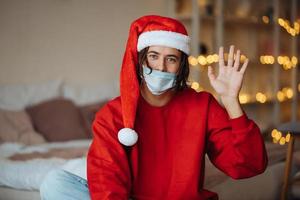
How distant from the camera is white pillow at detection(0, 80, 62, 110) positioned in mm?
3404

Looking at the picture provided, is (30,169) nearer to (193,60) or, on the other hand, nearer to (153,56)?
(153,56)

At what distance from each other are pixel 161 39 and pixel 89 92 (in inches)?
88.4

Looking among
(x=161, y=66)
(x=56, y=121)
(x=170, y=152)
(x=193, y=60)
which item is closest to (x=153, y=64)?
(x=161, y=66)

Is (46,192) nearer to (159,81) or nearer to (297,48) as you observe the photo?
(159,81)

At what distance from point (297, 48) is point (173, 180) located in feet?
13.0

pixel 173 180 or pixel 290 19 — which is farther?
pixel 290 19

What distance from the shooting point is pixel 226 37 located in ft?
15.7

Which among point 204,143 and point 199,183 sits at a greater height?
point 204,143

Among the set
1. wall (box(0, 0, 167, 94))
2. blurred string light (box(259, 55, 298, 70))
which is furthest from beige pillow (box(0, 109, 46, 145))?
blurred string light (box(259, 55, 298, 70))

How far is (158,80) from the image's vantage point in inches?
64.1

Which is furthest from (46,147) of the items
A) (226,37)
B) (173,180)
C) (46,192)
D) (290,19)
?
(290,19)

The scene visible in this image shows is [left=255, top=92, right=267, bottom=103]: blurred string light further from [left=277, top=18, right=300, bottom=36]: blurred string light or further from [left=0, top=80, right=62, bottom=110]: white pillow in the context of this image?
[left=0, top=80, right=62, bottom=110]: white pillow

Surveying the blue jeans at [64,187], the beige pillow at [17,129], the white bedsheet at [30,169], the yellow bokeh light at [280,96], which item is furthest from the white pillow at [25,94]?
the yellow bokeh light at [280,96]

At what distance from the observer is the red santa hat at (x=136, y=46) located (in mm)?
1600
